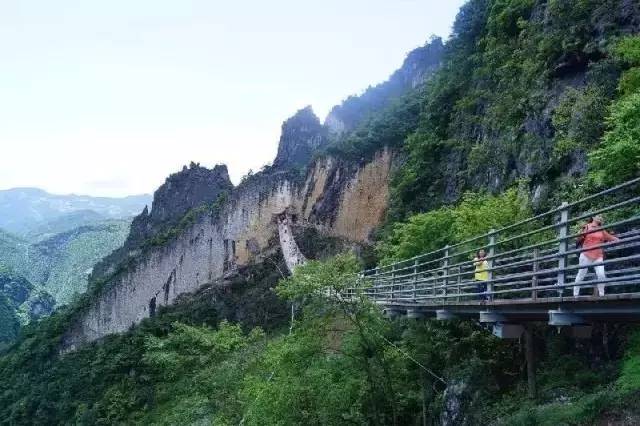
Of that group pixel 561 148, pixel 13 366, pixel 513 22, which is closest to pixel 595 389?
pixel 561 148

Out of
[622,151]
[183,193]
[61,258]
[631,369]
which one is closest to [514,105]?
[622,151]

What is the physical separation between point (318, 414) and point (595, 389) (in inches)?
221

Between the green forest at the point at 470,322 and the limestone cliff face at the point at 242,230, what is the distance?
4.82 meters

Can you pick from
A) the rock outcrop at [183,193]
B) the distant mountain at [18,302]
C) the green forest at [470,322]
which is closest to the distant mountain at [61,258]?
the distant mountain at [18,302]

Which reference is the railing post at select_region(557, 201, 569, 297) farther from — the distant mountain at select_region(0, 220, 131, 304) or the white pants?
the distant mountain at select_region(0, 220, 131, 304)

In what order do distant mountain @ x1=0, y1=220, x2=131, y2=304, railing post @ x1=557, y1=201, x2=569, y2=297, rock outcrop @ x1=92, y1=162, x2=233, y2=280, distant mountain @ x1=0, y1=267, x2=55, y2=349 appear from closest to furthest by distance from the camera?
railing post @ x1=557, y1=201, x2=569, y2=297
rock outcrop @ x1=92, y1=162, x2=233, y2=280
distant mountain @ x1=0, y1=267, x2=55, y2=349
distant mountain @ x1=0, y1=220, x2=131, y2=304

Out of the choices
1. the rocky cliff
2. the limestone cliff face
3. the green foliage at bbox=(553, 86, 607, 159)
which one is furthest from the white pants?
the limestone cliff face

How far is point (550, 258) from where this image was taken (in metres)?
7.58

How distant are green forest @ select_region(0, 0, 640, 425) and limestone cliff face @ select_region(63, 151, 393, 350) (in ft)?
15.8

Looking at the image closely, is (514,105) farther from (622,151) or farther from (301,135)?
(301,135)

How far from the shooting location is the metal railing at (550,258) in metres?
6.60

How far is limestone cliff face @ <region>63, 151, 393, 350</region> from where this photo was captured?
3956 centimetres

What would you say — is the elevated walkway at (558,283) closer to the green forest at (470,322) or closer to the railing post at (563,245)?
the railing post at (563,245)

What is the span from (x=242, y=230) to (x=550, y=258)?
1573 inches
